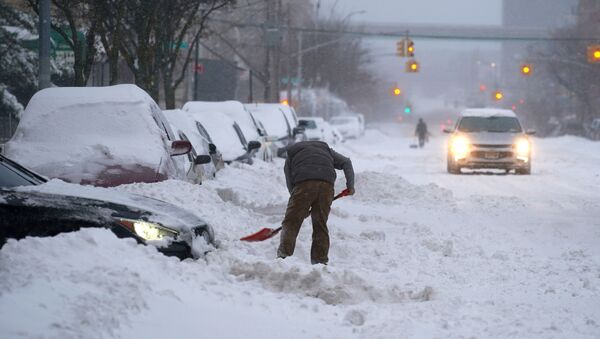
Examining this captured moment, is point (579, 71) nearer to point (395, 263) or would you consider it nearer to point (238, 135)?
point (238, 135)

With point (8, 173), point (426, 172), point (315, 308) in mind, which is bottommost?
point (426, 172)

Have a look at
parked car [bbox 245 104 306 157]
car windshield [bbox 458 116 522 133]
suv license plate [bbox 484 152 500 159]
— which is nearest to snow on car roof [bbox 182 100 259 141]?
parked car [bbox 245 104 306 157]

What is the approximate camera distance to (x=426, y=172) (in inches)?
1193

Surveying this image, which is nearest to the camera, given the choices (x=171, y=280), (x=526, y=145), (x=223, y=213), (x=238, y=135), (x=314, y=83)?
(x=171, y=280)

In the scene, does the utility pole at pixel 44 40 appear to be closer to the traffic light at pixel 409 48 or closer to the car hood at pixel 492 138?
the car hood at pixel 492 138

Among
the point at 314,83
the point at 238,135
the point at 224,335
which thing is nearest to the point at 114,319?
the point at 224,335

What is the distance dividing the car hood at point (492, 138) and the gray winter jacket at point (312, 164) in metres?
17.4

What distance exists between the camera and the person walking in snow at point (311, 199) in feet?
34.4

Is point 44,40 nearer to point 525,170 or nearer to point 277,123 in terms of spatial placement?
point 277,123

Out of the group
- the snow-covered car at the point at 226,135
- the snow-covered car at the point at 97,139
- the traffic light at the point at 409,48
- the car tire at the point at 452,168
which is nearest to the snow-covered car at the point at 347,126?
the traffic light at the point at 409,48

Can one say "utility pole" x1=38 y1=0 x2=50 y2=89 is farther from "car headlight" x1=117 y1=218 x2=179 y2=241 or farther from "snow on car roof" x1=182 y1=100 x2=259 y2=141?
"car headlight" x1=117 y1=218 x2=179 y2=241

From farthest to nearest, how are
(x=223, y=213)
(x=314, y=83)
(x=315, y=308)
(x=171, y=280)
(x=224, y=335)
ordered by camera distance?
(x=314, y=83) < (x=223, y=213) < (x=315, y=308) < (x=171, y=280) < (x=224, y=335)

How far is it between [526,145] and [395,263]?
711 inches

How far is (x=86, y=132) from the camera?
12742 millimetres
